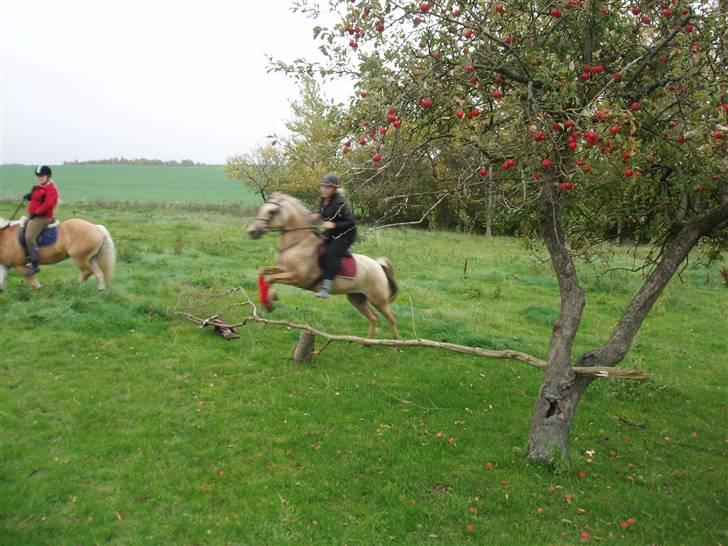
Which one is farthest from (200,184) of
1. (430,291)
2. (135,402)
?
(135,402)

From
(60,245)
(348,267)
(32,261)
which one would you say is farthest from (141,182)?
(348,267)

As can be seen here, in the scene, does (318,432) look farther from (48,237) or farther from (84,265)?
(48,237)

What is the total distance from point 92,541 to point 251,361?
5553 millimetres

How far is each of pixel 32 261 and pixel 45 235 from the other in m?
0.66

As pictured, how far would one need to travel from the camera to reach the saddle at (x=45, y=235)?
12883 millimetres

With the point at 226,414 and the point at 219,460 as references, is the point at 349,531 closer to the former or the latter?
the point at 219,460

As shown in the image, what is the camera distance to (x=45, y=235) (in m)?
13.1

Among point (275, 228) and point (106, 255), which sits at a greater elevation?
point (275, 228)

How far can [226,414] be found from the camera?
9.04m

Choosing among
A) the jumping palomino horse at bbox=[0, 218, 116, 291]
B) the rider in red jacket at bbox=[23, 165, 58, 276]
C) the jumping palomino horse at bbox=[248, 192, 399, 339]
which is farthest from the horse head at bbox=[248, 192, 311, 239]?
the jumping palomino horse at bbox=[0, 218, 116, 291]

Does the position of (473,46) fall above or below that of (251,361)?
above

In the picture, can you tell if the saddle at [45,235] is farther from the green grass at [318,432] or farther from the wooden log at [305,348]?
the wooden log at [305,348]

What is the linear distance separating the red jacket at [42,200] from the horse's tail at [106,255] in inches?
55.2

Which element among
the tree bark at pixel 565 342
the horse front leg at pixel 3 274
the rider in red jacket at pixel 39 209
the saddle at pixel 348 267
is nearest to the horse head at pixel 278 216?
the saddle at pixel 348 267
